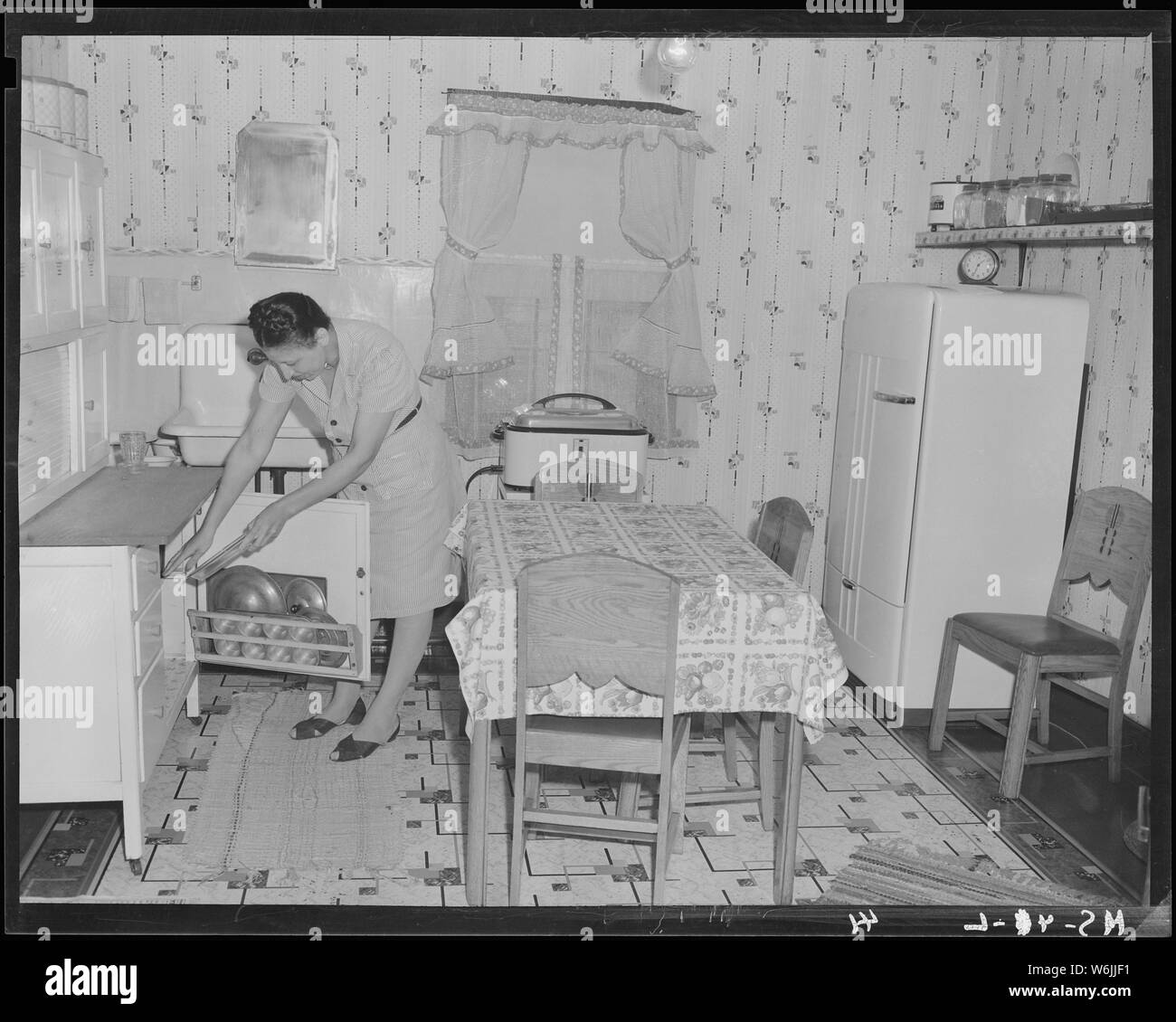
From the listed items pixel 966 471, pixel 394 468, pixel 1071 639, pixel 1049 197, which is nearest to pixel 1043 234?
pixel 1049 197

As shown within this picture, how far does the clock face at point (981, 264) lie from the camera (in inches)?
173

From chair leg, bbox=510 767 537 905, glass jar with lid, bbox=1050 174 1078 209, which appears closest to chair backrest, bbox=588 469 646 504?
chair leg, bbox=510 767 537 905

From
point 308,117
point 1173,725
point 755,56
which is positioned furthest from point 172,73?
point 1173,725

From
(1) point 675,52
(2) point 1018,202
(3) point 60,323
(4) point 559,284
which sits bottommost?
(3) point 60,323

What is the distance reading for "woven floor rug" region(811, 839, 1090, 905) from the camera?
2736 millimetres

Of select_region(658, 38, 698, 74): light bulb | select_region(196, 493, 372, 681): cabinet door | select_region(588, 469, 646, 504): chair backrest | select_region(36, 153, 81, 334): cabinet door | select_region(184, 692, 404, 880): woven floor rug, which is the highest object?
select_region(658, 38, 698, 74): light bulb

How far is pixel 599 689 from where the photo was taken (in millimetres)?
2510

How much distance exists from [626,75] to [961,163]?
134 centimetres

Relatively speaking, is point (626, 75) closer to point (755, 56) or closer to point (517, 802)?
point (755, 56)

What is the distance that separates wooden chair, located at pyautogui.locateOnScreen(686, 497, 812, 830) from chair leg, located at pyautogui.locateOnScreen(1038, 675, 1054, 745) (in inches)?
37.1

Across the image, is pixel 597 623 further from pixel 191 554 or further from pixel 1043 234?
pixel 1043 234

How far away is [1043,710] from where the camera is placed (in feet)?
12.0

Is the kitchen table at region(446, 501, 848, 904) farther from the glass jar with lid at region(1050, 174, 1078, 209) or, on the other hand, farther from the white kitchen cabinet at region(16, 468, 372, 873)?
the glass jar with lid at region(1050, 174, 1078, 209)

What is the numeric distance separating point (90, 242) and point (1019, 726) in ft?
9.49
